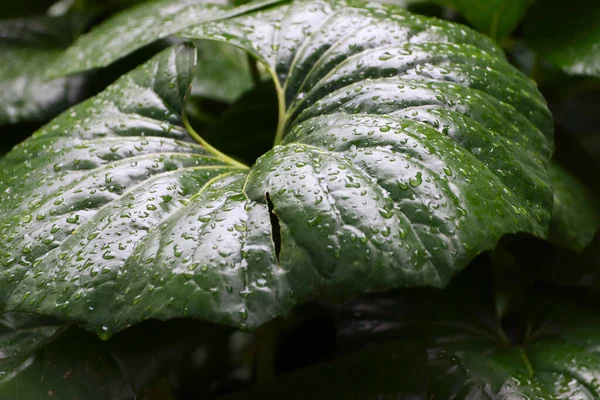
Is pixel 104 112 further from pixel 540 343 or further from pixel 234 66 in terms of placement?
pixel 540 343

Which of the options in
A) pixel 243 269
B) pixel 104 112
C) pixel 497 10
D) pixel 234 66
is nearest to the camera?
pixel 243 269

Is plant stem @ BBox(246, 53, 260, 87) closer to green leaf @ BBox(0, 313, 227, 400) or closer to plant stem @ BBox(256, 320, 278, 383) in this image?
plant stem @ BBox(256, 320, 278, 383)

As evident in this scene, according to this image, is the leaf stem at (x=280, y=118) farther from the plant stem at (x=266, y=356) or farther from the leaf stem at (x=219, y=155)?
the plant stem at (x=266, y=356)

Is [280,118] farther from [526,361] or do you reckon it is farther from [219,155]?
[526,361]

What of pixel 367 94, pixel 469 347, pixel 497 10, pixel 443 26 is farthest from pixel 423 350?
pixel 497 10

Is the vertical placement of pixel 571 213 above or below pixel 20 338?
above

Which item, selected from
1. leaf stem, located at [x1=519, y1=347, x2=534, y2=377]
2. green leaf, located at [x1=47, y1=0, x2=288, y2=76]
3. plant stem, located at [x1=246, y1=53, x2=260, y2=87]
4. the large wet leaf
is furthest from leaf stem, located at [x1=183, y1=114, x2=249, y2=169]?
leaf stem, located at [x1=519, y1=347, x2=534, y2=377]

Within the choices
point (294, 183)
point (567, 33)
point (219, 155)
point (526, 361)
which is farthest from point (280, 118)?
point (567, 33)
